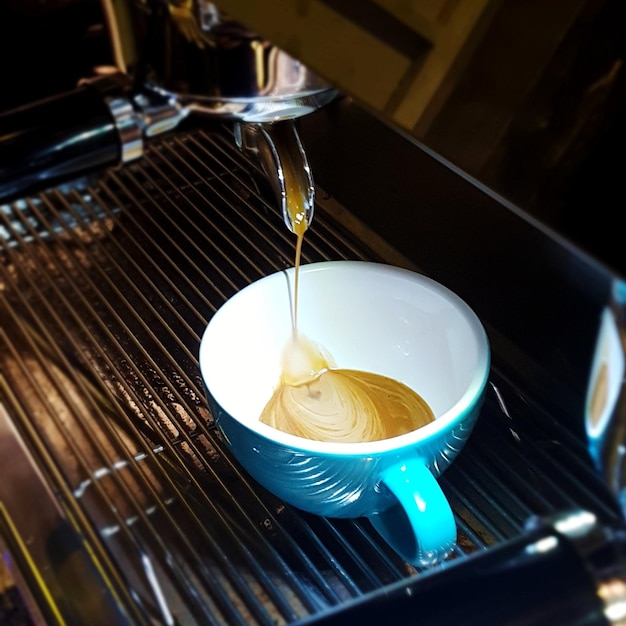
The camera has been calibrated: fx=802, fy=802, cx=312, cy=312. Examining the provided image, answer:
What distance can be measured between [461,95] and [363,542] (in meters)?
0.22

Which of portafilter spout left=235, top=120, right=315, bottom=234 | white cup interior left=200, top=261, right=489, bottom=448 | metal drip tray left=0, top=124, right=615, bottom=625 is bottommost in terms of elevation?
metal drip tray left=0, top=124, right=615, bottom=625

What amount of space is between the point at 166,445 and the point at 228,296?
12cm

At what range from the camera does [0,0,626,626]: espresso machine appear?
0.27 m

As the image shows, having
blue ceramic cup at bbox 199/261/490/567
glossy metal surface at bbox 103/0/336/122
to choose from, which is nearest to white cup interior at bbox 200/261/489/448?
blue ceramic cup at bbox 199/261/490/567

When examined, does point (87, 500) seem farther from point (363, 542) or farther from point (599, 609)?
point (599, 609)

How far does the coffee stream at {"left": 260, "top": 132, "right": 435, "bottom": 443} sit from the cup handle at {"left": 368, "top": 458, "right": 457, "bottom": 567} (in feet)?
0.30

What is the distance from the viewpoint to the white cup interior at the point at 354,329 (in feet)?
1.39

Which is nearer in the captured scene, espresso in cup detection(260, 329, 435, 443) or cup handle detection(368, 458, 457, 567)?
cup handle detection(368, 458, 457, 567)

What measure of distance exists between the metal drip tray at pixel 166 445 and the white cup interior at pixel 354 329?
0.10 feet

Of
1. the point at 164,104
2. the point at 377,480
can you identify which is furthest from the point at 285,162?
the point at 377,480

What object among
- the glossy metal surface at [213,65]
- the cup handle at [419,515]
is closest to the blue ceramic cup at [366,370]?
the cup handle at [419,515]

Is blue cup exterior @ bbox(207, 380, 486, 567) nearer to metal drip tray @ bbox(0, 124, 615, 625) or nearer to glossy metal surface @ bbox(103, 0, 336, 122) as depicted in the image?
metal drip tray @ bbox(0, 124, 615, 625)

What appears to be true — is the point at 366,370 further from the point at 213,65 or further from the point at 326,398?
the point at 213,65

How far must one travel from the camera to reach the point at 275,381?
47 centimetres
